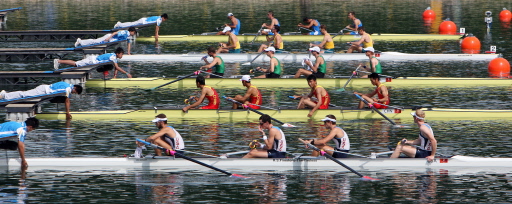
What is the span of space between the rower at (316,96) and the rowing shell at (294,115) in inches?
9.8

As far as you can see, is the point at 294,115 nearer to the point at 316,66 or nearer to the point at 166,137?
the point at 166,137

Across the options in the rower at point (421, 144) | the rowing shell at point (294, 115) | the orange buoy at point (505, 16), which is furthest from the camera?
the orange buoy at point (505, 16)

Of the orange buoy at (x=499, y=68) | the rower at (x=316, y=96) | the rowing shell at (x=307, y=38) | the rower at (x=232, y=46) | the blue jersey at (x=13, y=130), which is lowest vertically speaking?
the blue jersey at (x=13, y=130)

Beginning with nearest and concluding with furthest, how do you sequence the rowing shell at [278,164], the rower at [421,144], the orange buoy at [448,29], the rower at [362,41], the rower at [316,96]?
the rower at [421,144], the rowing shell at [278,164], the rower at [316,96], the rower at [362,41], the orange buoy at [448,29]

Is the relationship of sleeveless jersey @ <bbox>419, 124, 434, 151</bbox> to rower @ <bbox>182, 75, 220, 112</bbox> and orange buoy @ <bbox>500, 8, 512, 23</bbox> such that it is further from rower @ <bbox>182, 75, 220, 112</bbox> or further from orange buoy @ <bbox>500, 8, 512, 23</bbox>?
orange buoy @ <bbox>500, 8, 512, 23</bbox>

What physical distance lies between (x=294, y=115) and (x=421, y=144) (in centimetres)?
712

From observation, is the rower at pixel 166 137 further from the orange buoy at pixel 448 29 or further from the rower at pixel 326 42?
the orange buoy at pixel 448 29

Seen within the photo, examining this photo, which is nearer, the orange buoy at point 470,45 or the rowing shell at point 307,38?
the orange buoy at point 470,45

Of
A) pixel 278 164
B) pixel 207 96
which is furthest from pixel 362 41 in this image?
pixel 278 164

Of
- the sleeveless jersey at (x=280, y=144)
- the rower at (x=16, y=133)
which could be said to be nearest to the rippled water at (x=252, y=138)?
the rower at (x=16, y=133)

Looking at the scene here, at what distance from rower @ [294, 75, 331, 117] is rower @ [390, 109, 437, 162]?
6120mm

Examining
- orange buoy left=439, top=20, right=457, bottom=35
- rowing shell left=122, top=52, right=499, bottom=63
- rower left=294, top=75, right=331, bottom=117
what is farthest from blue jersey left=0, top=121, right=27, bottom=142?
orange buoy left=439, top=20, right=457, bottom=35

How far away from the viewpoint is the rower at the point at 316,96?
28947 millimetres

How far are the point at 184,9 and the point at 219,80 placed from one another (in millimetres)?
34015
